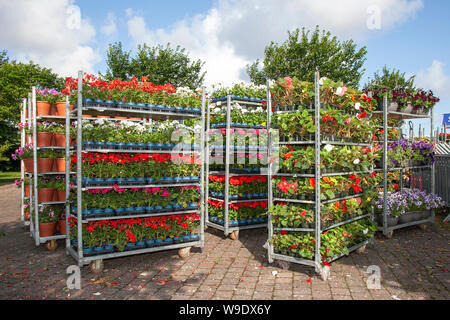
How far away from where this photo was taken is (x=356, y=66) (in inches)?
1080

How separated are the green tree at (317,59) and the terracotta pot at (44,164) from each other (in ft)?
71.5

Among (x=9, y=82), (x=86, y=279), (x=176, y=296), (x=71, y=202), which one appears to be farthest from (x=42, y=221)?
(x=9, y=82)

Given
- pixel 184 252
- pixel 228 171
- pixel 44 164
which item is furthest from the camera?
pixel 228 171

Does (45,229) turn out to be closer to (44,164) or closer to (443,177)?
(44,164)

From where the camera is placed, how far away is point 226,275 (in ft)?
17.1

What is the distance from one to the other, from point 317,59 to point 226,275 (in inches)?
984

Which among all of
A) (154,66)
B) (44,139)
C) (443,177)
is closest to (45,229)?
(44,139)

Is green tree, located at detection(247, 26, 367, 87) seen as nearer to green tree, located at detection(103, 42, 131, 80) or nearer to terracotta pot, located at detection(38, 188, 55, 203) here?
green tree, located at detection(103, 42, 131, 80)

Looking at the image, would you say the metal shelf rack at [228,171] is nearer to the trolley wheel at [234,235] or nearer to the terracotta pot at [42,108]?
the trolley wheel at [234,235]

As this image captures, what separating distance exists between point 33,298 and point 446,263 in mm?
6476

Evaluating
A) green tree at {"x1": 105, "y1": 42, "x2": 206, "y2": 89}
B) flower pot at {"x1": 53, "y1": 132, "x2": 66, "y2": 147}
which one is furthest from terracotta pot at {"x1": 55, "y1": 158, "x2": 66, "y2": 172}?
green tree at {"x1": 105, "y1": 42, "x2": 206, "y2": 89}

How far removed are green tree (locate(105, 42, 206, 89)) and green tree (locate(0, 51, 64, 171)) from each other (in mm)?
6914

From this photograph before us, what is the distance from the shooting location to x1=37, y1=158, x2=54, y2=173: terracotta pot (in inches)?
269

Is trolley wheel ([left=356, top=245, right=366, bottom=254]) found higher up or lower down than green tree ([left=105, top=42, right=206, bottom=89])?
lower down
